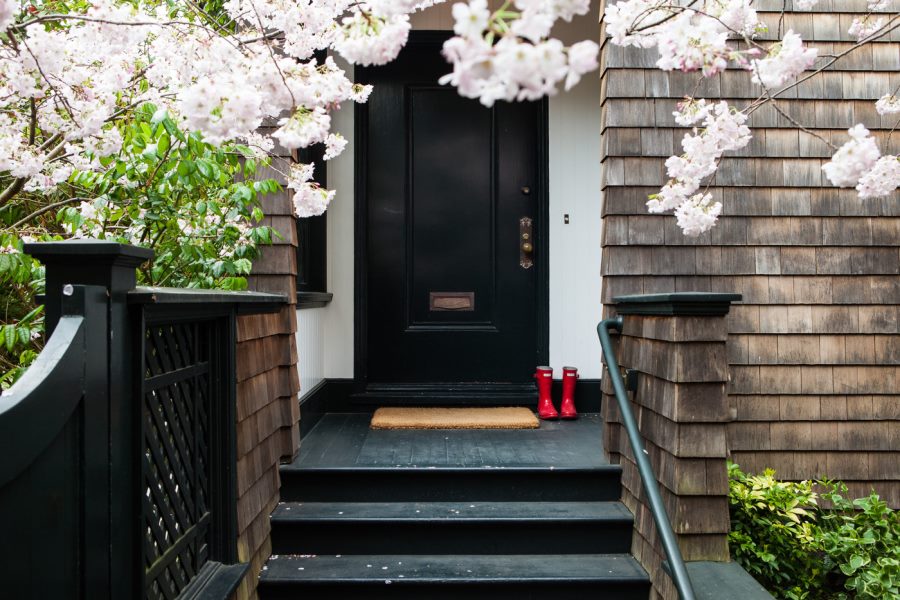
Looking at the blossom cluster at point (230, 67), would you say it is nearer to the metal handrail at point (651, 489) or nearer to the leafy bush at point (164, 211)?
the leafy bush at point (164, 211)

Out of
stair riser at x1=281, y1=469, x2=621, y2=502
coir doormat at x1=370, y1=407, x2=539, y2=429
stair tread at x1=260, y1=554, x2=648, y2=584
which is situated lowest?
stair tread at x1=260, y1=554, x2=648, y2=584

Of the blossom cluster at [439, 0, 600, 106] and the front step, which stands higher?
the blossom cluster at [439, 0, 600, 106]

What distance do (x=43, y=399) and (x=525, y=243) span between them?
315cm

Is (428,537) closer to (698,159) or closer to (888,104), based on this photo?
(698,159)

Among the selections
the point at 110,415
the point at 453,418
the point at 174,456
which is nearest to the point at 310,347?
the point at 453,418

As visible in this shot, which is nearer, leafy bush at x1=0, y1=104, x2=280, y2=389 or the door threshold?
leafy bush at x1=0, y1=104, x2=280, y2=389

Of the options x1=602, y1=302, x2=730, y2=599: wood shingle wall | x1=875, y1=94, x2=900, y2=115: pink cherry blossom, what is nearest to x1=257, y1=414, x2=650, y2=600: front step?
x1=602, y1=302, x2=730, y2=599: wood shingle wall

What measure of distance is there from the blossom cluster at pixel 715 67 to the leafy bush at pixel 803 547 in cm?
108

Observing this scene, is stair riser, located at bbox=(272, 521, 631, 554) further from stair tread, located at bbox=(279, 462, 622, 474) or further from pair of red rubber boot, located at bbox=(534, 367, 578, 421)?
pair of red rubber boot, located at bbox=(534, 367, 578, 421)

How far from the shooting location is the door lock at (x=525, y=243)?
4.03m

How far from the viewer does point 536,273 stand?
4027 mm

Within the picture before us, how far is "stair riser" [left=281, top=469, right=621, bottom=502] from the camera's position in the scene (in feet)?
9.07

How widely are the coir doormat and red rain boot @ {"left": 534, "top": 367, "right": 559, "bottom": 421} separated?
71 millimetres

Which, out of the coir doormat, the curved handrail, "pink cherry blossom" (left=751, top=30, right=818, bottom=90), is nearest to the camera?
the curved handrail
